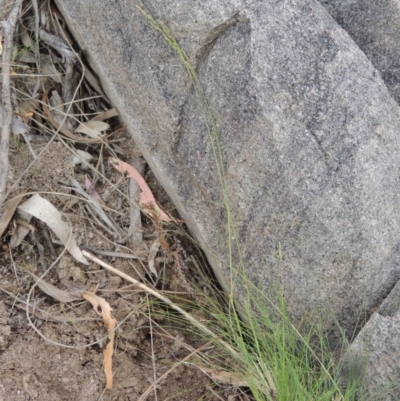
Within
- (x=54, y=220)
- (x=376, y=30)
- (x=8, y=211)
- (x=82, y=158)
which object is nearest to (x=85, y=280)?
(x=54, y=220)

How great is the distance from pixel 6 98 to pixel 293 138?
94 centimetres

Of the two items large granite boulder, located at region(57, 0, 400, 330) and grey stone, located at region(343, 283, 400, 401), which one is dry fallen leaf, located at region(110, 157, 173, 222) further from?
grey stone, located at region(343, 283, 400, 401)

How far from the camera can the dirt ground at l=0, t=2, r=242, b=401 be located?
5.87 ft

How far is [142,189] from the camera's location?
2.07 meters

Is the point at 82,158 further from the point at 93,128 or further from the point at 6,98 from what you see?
the point at 6,98

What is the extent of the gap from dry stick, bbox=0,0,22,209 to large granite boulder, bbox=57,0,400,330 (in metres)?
0.49

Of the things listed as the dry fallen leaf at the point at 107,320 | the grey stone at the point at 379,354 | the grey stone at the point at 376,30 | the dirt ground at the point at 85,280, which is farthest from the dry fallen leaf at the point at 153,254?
the grey stone at the point at 376,30

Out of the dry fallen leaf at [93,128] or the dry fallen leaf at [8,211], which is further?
the dry fallen leaf at [93,128]

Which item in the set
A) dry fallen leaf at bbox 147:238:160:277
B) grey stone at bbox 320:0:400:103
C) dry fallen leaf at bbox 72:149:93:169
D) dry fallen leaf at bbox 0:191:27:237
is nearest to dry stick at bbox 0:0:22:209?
dry fallen leaf at bbox 0:191:27:237

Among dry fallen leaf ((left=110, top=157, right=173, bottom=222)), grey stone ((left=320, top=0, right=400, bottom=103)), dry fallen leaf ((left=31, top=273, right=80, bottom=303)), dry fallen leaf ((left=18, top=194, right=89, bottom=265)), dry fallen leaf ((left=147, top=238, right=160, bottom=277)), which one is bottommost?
dry fallen leaf ((left=31, top=273, right=80, bottom=303))

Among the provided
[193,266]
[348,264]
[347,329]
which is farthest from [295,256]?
[193,266]

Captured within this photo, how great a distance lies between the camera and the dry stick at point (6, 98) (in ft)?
6.15

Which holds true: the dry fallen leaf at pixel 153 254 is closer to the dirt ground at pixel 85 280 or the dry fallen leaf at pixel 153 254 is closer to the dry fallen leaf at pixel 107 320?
the dirt ground at pixel 85 280

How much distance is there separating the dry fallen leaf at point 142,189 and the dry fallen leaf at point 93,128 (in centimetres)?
12
